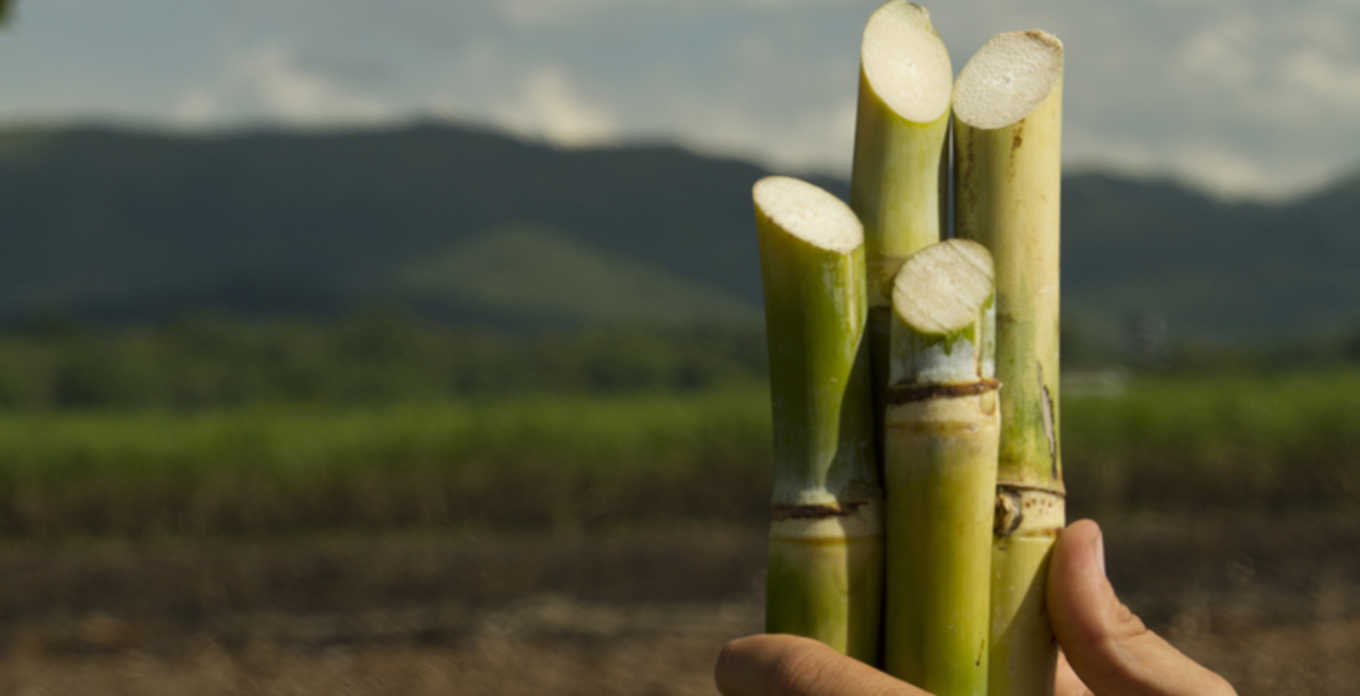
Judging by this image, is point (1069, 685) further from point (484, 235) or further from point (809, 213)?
point (484, 235)

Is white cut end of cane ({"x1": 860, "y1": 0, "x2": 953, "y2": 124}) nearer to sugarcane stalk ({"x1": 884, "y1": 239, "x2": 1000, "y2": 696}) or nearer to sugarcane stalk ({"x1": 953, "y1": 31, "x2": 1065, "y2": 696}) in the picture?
sugarcane stalk ({"x1": 953, "y1": 31, "x2": 1065, "y2": 696})

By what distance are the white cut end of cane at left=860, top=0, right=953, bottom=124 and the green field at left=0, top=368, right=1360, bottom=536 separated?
363 inches

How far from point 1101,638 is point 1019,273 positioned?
0.43 m

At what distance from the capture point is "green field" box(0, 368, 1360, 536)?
9695mm

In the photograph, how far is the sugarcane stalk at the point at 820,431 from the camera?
3.76 feet

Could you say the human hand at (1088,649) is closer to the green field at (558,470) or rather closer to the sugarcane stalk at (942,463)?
the sugarcane stalk at (942,463)

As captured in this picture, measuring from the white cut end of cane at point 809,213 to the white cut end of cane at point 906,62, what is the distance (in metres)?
0.13

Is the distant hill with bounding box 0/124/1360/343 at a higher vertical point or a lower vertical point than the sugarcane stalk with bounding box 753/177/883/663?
higher

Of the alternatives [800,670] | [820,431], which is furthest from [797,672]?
[820,431]

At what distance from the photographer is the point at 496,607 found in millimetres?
7121

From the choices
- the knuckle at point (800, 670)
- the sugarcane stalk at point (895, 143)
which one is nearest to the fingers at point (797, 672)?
the knuckle at point (800, 670)

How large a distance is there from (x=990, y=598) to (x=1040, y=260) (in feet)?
1.28

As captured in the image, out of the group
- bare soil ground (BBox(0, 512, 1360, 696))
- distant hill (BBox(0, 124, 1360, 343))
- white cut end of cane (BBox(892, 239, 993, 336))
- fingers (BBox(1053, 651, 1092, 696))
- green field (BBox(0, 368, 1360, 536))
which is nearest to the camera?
white cut end of cane (BBox(892, 239, 993, 336))

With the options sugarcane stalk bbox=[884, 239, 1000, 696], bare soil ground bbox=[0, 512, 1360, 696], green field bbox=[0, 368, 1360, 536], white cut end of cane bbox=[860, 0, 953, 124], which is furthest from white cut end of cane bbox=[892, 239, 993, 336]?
green field bbox=[0, 368, 1360, 536]
